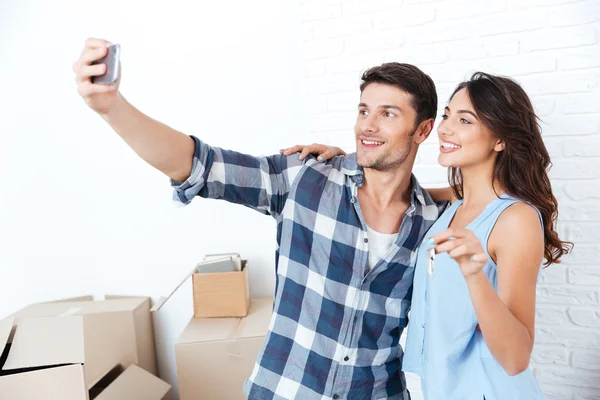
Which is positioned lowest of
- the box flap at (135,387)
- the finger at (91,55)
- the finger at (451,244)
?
the box flap at (135,387)

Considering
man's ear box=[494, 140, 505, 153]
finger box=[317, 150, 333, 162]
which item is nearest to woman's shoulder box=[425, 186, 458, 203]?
man's ear box=[494, 140, 505, 153]

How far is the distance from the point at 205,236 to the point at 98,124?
2.47ft

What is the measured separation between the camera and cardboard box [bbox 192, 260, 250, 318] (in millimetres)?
2227

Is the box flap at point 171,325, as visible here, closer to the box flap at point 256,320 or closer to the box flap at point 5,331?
the box flap at point 256,320

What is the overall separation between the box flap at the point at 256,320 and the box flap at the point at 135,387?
1.51 ft

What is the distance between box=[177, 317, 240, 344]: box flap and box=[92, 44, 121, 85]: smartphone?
1.44 meters

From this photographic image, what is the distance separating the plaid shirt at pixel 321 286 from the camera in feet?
Answer: 4.27

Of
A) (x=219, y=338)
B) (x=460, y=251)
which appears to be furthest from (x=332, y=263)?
(x=219, y=338)

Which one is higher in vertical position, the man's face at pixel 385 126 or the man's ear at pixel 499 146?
the man's face at pixel 385 126

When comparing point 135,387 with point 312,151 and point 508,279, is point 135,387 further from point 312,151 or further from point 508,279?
point 508,279

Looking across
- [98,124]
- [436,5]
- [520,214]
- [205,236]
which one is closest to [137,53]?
[98,124]

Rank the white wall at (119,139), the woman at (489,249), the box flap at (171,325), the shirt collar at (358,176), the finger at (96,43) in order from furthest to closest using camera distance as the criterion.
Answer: the box flap at (171,325)
the white wall at (119,139)
the shirt collar at (358,176)
the woman at (489,249)
the finger at (96,43)

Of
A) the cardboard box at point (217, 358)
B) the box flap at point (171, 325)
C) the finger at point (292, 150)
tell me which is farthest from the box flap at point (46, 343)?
the finger at point (292, 150)

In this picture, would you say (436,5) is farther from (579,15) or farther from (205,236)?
(205,236)
